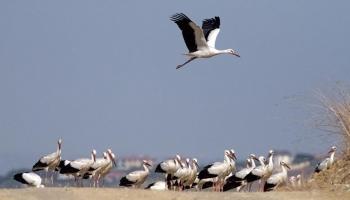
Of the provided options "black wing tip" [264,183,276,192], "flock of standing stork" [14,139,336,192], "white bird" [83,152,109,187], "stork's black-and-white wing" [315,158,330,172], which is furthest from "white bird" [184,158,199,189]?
"stork's black-and-white wing" [315,158,330,172]

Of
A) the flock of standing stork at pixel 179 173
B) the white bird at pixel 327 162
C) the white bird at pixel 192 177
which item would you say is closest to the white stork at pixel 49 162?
the flock of standing stork at pixel 179 173

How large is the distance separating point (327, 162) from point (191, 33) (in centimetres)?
403

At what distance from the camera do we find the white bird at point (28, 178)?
2555cm

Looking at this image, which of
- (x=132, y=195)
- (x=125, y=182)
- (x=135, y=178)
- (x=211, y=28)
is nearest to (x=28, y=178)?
(x=125, y=182)

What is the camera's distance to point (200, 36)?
26.9m

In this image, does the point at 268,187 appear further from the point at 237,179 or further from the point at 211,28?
the point at 211,28

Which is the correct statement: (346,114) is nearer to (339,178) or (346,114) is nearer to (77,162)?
(339,178)

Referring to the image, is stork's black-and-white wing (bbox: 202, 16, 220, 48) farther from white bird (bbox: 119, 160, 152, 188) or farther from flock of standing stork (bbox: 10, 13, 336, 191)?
white bird (bbox: 119, 160, 152, 188)

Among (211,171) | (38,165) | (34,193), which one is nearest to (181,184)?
(211,171)

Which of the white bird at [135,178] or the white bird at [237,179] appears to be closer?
the white bird at [237,179]

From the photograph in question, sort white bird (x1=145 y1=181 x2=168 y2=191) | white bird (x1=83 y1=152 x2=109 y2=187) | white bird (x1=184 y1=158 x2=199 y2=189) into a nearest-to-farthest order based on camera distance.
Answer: white bird (x1=145 y1=181 x2=168 y2=191), white bird (x1=83 y1=152 x2=109 y2=187), white bird (x1=184 y1=158 x2=199 y2=189)

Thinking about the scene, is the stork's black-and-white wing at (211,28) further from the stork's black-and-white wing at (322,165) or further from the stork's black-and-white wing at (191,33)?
the stork's black-and-white wing at (322,165)

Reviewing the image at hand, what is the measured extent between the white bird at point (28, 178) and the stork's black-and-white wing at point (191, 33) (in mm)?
4348

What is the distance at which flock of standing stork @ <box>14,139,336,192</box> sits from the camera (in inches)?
1021
